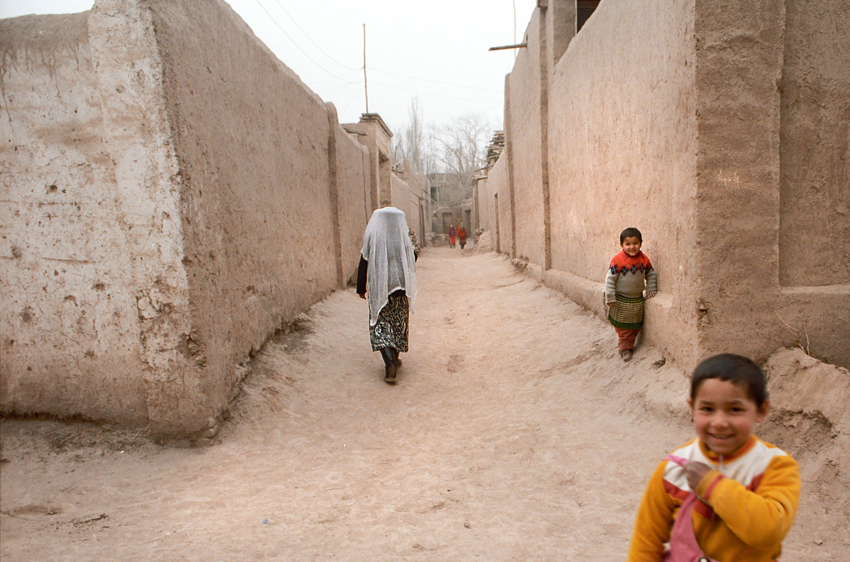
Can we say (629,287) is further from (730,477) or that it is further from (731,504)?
(731,504)

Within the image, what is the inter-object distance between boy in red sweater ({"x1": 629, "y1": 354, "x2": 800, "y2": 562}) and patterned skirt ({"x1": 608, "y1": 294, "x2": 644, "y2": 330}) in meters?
2.76

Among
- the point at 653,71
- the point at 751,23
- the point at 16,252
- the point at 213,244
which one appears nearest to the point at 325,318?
the point at 213,244

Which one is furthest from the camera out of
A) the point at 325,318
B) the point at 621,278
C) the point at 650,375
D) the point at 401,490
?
the point at 325,318

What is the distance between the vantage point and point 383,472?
2979 mm

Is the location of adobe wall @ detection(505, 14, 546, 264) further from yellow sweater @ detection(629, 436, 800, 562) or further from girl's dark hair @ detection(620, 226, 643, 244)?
yellow sweater @ detection(629, 436, 800, 562)

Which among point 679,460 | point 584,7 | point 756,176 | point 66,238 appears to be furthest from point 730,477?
point 584,7

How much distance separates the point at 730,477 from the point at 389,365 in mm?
3456

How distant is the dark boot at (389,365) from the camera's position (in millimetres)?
4457

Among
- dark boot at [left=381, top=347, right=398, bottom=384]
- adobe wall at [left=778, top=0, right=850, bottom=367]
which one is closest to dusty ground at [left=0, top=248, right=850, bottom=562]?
dark boot at [left=381, top=347, right=398, bottom=384]

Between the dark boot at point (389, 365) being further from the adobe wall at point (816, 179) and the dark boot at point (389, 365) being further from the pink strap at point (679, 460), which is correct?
the pink strap at point (679, 460)

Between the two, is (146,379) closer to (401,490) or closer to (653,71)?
(401,490)

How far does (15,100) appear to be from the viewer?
284 cm

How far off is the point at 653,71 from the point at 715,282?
1596 millimetres

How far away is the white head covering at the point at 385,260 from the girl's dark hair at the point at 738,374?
349cm
